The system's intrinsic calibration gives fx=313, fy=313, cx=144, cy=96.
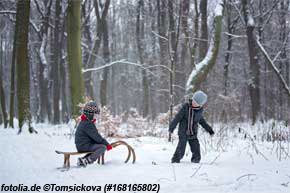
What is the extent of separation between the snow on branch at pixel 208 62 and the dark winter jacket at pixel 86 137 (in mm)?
7092

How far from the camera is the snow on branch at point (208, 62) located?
12.3 meters

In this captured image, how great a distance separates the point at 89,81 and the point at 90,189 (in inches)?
670

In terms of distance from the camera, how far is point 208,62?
41.2 feet

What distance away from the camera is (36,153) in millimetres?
7738

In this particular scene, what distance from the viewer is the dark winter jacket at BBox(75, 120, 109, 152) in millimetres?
5660

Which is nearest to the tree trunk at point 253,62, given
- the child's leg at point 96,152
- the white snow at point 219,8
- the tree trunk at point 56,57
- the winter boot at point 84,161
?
the white snow at point 219,8

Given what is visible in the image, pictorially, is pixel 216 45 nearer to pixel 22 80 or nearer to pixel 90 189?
pixel 22 80

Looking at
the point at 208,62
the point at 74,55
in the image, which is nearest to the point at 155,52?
the point at 208,62

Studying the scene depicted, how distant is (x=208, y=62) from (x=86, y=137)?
315 inches

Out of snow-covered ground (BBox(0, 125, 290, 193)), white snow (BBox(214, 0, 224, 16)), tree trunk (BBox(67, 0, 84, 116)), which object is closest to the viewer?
snow-covered ground (BBox(0, 125, 290, 193))

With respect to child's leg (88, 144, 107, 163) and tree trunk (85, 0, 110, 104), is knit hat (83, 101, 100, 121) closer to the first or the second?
child's leg (88, 144, 107, 163)

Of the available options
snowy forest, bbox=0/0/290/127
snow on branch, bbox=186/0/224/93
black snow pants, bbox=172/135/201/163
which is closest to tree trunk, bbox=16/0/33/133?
snowy forest, bbox=0/0/290/127

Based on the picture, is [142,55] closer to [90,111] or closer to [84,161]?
[90,111]

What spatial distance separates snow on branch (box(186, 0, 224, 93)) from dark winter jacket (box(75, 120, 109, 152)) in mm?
7092
